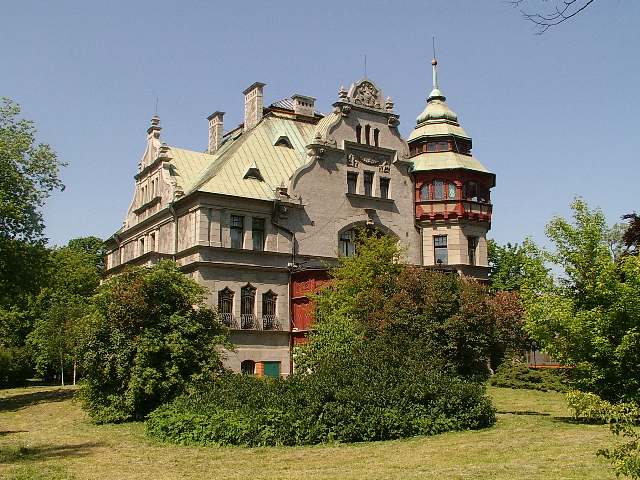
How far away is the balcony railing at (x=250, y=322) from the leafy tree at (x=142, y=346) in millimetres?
9613

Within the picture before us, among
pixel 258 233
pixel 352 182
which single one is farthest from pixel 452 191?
pixel 258 233

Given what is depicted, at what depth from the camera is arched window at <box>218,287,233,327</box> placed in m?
38.6

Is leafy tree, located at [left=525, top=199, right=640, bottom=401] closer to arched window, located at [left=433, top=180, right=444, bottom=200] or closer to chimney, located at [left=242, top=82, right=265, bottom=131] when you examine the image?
arched window, located at [left=433, top=180, right=444, bottom=200]

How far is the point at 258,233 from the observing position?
41.1 meters

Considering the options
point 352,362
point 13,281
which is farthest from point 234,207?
point 352,362

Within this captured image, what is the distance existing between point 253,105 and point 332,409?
32541mm

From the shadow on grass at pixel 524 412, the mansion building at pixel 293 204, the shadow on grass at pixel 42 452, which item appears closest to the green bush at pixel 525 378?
the shadow on grass at pixel 524 412

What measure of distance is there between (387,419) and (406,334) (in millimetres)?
7146

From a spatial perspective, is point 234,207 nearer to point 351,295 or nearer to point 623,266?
point 351,295

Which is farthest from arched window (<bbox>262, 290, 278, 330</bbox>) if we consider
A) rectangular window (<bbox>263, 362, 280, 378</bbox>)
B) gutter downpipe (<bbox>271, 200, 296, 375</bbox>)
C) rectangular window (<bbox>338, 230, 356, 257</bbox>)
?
rectangular window (<bbox>338, 230, 356, 257</bbox>)

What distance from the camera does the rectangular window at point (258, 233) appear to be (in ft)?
134

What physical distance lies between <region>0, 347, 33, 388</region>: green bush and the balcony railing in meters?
21.1

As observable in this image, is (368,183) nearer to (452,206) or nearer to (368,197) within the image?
(368,197)

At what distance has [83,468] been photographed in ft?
54.9
